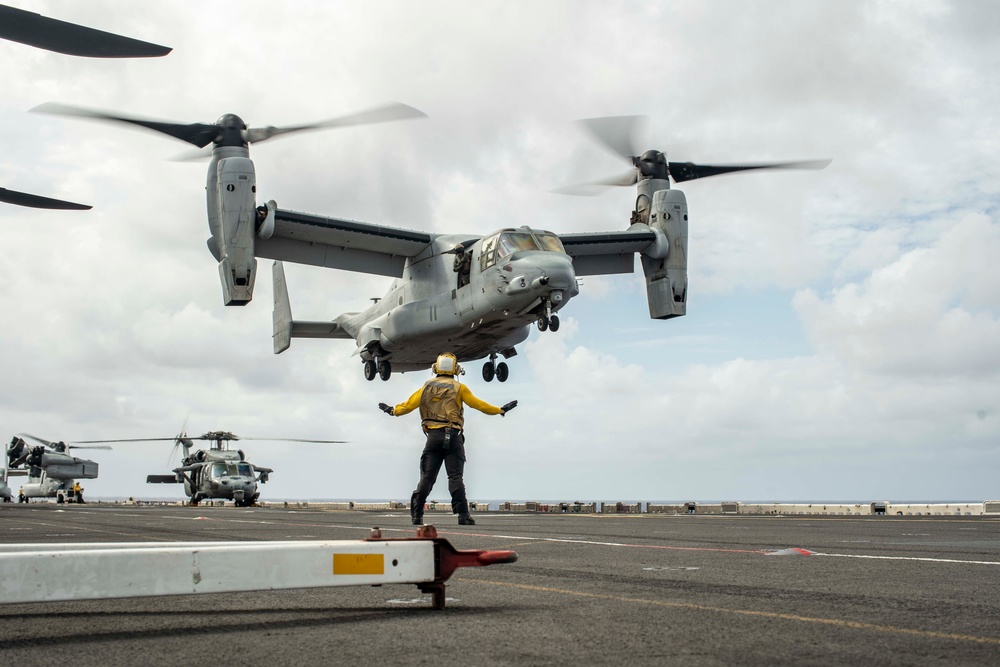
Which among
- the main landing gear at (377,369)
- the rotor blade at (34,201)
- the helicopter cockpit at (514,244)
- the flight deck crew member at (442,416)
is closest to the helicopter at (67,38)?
the flight deck crew member at (442,416)

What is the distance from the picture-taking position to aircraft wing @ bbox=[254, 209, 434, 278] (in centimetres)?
3141

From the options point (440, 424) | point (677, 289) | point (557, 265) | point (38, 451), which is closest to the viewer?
point (440, 424)

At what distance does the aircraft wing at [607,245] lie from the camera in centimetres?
3300

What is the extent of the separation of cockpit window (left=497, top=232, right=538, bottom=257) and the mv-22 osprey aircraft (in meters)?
0.03

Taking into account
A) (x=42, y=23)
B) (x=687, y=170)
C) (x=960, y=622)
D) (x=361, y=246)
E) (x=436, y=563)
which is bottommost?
(x=960, y=622)

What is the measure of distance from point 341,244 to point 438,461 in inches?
911

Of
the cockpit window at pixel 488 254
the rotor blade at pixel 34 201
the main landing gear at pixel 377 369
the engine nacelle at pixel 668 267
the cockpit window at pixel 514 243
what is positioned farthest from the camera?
the main landing gear at pixel 377 369

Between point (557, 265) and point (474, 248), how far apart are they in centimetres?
421

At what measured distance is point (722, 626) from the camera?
4.48 meters

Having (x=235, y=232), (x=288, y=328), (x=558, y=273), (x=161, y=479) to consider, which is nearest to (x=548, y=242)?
(x=558, y=273)

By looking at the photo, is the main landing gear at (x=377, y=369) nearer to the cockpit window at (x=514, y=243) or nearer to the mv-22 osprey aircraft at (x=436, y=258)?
the mv-22 osprey aircraft at (x=436, y=258)

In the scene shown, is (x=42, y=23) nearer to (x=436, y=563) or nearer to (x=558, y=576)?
(x=436, y=563)

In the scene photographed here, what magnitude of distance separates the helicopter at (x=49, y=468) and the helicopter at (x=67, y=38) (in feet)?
189

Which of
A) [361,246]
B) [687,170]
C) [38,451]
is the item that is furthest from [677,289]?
[38,451]
